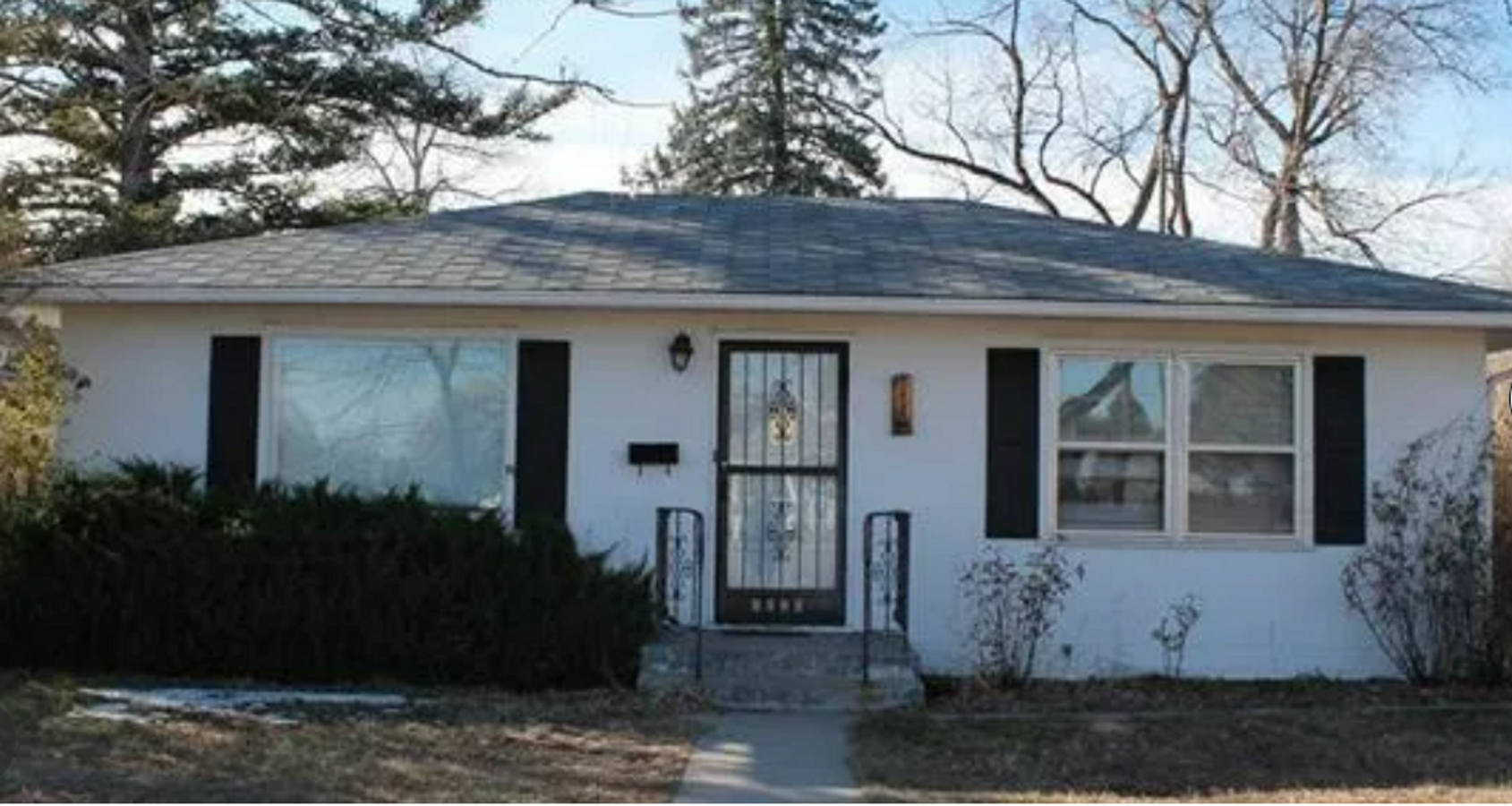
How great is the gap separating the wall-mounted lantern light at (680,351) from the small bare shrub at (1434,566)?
182 inches

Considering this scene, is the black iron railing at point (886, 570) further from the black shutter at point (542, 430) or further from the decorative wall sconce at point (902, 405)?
the black shutter at point (542, 430)

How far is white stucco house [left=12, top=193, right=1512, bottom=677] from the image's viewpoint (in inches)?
436

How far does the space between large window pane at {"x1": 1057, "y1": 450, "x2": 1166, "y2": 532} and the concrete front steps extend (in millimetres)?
1637

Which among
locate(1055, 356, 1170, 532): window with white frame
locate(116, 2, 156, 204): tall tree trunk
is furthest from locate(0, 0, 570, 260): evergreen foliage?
locate(1055, 356, 1170, 532): window with white frame

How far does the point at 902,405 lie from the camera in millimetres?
11031

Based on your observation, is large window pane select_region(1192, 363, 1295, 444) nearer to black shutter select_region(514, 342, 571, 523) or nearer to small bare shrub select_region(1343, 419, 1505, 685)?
small bare shrub select_region(1343, 419, 1505, 685)

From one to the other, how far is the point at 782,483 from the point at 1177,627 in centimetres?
281

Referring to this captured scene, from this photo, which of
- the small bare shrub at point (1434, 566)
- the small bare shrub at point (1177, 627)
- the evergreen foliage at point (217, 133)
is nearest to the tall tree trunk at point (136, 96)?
the evergreen foliage at point (217, 133)

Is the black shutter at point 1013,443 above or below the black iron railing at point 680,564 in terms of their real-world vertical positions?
above

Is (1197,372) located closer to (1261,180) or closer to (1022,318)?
(1022,318)

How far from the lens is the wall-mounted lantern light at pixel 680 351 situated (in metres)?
11.0

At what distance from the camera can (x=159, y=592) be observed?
10.2 metres

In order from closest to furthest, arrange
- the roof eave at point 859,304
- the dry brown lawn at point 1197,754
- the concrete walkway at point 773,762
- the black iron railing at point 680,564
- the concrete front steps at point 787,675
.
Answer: the concrete walkway at point 773,762 → the dry brown lawn at point 1197,754 → the concrete front steps at point 787,675 → the roof eave at point 859,304 → the black iron railing at point 680,564

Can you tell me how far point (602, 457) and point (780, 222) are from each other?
315cm
